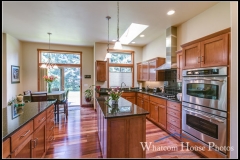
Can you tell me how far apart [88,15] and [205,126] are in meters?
3.52

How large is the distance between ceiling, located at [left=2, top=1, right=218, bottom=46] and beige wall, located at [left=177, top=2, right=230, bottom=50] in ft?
0.44

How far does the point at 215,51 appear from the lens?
2074mm

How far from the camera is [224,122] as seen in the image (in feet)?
6.22

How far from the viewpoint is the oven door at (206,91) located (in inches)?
75.9

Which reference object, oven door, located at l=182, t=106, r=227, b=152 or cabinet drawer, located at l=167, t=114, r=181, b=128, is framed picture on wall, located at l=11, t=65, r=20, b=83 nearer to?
cabinet drawer, located at l=167, t=114, r=181, b=128

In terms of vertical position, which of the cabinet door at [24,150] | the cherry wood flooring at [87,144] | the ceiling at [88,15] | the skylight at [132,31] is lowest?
the cherry wood flooring at [87,144]

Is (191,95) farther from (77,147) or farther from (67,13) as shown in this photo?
(67,13)

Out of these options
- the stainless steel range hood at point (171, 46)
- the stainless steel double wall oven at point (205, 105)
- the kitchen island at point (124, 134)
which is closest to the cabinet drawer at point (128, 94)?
the stainless steel range hood at point (171, 46)

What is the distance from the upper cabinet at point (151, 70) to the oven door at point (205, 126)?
1.92m

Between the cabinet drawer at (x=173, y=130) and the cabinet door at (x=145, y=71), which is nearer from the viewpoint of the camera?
the cabinet drawer at (x=173, y=130)

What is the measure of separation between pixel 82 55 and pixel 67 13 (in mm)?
3465

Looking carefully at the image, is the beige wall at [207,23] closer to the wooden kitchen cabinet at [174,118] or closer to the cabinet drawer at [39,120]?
the wooden kitchen cabinet at [174,118]

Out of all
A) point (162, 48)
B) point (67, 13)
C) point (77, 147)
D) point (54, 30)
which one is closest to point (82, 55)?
point (54, 30)

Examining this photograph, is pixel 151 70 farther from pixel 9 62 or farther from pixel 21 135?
pixel 9 62
